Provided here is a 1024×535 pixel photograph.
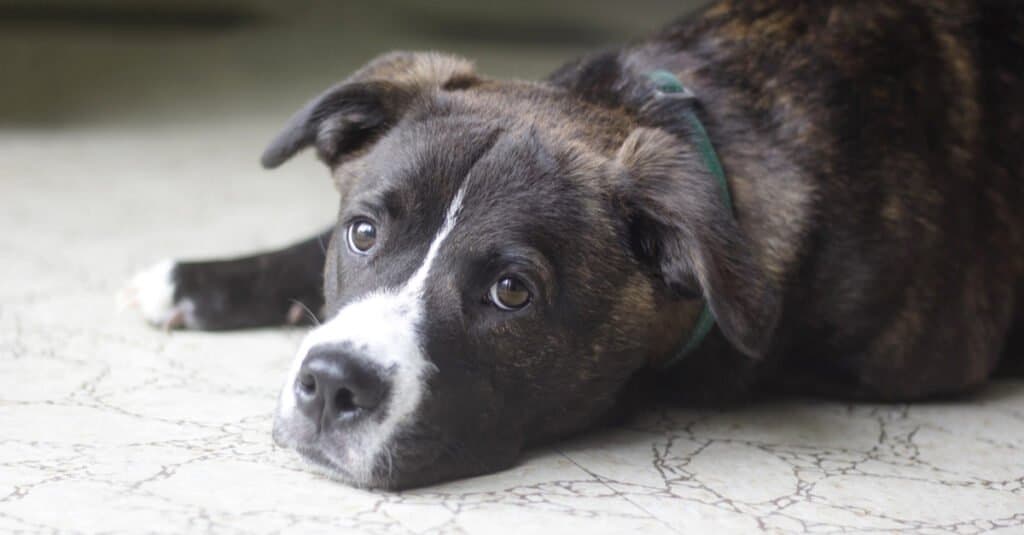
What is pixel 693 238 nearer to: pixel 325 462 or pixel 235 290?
pixel 325 462

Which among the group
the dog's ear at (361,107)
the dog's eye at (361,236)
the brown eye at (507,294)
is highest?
the dog's ear at (361,107)

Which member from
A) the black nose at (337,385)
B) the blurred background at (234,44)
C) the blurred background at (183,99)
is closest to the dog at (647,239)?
the black nose at (337,385)

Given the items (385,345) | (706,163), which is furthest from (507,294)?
(706,163)

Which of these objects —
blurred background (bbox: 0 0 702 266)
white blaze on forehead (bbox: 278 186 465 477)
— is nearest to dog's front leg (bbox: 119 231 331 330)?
blurred background (bbox: 0 0 702 266)

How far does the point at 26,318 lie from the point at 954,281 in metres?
2.01

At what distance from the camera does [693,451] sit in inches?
102

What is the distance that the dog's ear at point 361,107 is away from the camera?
2.63 metres

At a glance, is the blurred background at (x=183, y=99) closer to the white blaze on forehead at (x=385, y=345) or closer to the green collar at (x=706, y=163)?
the green collar at (x=706, y=163)

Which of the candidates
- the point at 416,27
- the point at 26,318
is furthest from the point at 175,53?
the point at 26,318

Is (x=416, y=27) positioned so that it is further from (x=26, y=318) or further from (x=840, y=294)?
(x=840, y=294)

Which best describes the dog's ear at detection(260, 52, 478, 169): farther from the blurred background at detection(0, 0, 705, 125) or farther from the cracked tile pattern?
the blurred background at detection(0, 0, 705, 125)

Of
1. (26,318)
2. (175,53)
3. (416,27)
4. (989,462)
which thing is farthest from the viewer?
(416,27)

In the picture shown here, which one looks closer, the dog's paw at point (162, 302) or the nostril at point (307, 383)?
the nostril at point (307, 383)

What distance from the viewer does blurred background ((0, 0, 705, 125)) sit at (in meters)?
5.59
